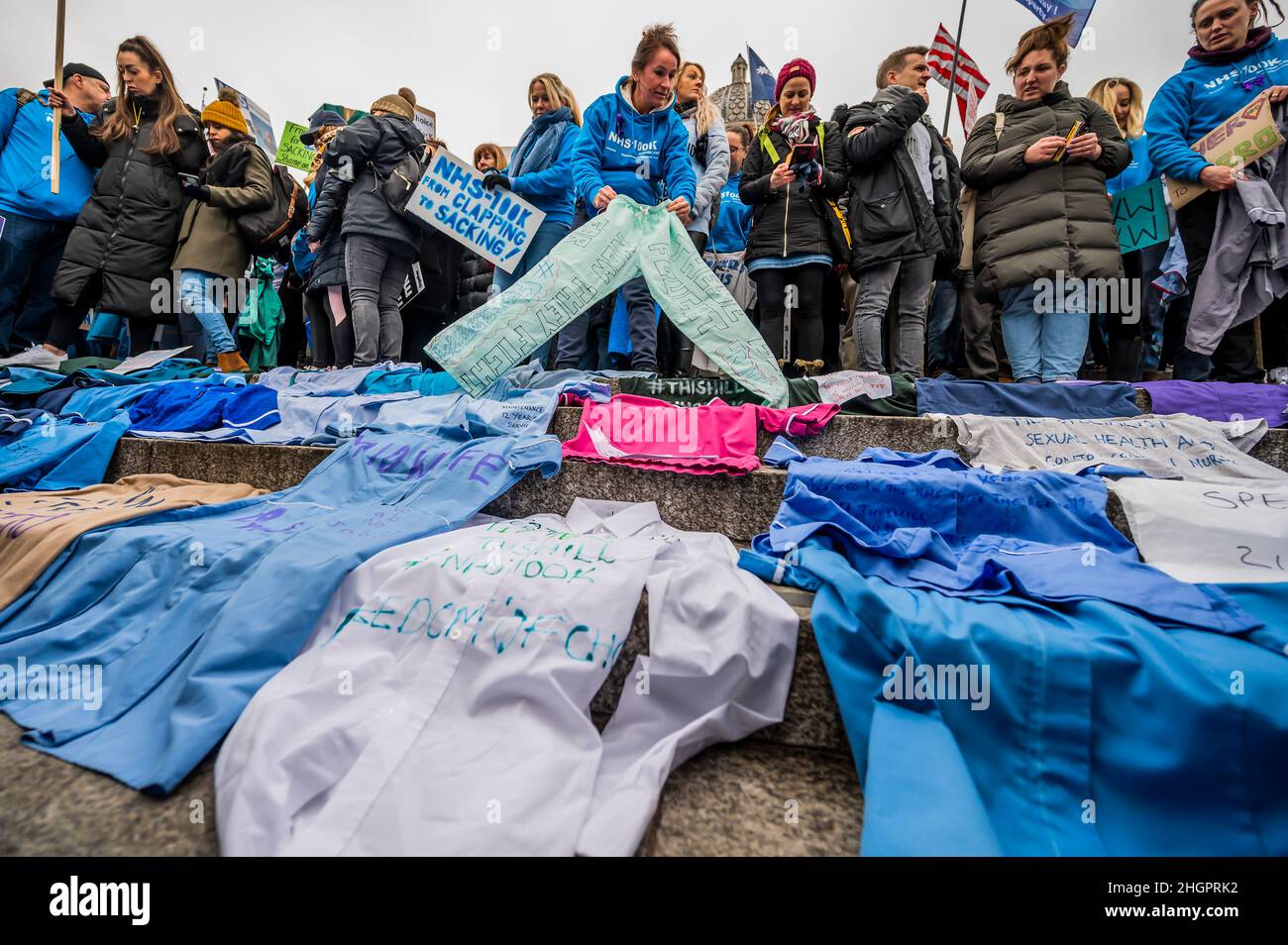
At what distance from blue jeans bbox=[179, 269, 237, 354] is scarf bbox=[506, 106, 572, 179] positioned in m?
2.20

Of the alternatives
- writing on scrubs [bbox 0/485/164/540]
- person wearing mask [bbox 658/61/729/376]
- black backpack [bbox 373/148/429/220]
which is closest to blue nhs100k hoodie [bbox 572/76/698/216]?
person wearing mask [bbox 658/61/729/376]

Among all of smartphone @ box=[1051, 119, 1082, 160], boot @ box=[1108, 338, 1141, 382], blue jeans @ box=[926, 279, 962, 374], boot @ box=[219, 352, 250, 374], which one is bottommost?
boot @ box=[1108, 338, 1141, 382]

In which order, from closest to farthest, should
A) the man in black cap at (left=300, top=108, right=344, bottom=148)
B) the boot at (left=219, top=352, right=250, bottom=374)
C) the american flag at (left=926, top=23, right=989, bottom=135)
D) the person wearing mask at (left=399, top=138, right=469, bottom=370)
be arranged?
1. the boot at (left=219, top=352, right=250, bottom=374)
2. the person wearing mask at (left=399, top=138, right=469, bottom=370)
3. the man in black cap at (left=300, top=108, right=344, bottom=148)
4. the american flag at (left=926, top=23, right=989, bottom=135)

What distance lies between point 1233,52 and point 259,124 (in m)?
7.58

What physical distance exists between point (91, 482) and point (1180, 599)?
3390 millimetres

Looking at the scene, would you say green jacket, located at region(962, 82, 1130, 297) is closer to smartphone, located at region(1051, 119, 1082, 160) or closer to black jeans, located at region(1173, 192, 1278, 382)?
smartphone, located at region(1051, 119, 1082, 160)

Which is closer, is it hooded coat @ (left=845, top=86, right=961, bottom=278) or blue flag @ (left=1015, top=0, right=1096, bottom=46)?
hooded coat @ (left=845, top=86, right=961, bottom=278)

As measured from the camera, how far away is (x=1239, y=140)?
8.54 feet

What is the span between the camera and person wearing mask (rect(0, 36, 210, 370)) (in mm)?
3354

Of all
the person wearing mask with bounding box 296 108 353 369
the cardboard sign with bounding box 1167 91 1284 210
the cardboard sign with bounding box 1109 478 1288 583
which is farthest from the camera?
the person wearing mask with bounding box 296 108 353 369

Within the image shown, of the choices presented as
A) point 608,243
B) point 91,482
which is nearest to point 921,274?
point 608,243

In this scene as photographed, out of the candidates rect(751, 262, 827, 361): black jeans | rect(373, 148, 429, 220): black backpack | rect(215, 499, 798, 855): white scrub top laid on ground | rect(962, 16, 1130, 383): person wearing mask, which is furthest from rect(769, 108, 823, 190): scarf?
rect(215, 499, 798, 855): white scrub top laid on ground

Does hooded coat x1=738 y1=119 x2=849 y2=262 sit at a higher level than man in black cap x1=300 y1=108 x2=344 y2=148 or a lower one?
lower

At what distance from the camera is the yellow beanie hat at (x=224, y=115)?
4.06m
